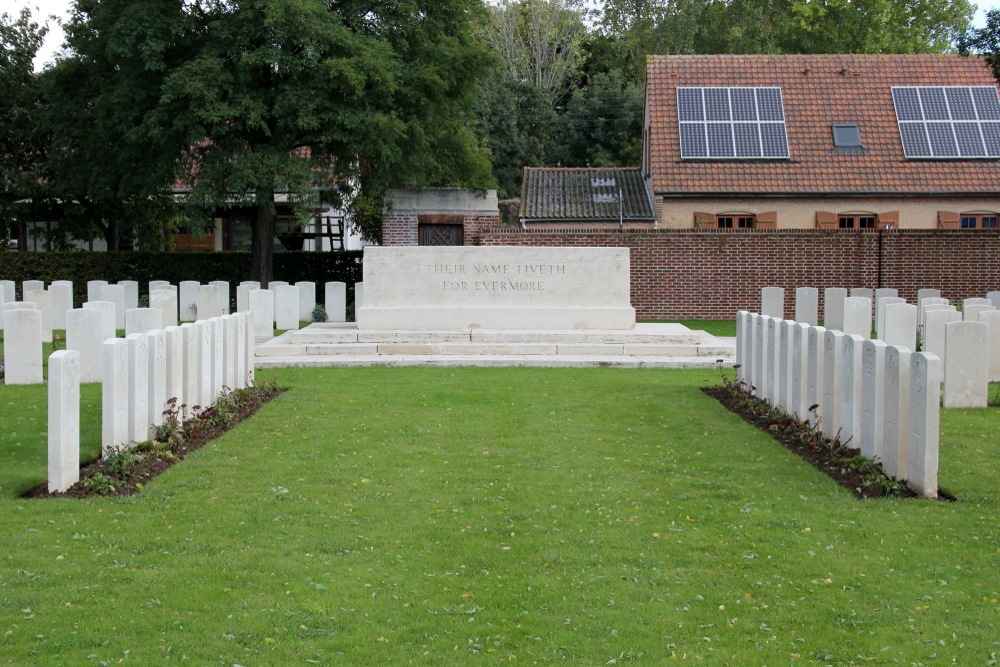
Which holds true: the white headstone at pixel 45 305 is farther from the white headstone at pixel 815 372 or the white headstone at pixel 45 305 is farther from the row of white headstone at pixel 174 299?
the white headstone at pixel 815 372

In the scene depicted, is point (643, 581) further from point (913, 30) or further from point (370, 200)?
point (913, 30)

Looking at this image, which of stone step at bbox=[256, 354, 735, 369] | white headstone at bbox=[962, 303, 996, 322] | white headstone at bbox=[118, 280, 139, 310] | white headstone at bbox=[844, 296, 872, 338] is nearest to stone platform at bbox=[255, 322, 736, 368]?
stone step at bbox=[256, 354, 735, 369]

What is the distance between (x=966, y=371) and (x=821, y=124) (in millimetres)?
19618

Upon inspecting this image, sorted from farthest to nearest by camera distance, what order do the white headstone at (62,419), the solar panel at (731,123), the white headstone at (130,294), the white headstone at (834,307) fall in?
1. the solar panel at (731,123)
2. the white headstone at (130,294)
3. the white headstone at (834,307)
4. the white headstone at (62,419)

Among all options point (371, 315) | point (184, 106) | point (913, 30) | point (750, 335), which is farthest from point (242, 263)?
point (913, 30)

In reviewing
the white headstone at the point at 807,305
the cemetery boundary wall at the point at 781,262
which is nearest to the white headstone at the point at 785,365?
the white headstone at the point at 807,305

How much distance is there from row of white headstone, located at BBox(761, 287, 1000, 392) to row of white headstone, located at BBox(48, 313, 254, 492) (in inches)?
292

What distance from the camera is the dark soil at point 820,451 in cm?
761

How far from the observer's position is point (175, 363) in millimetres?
9547

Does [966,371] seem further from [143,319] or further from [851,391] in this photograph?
[143,319]

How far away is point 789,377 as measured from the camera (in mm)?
10688

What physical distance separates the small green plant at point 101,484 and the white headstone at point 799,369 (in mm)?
5964

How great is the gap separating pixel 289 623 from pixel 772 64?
28898 millimetres

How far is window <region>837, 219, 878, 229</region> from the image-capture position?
93.5 feet
